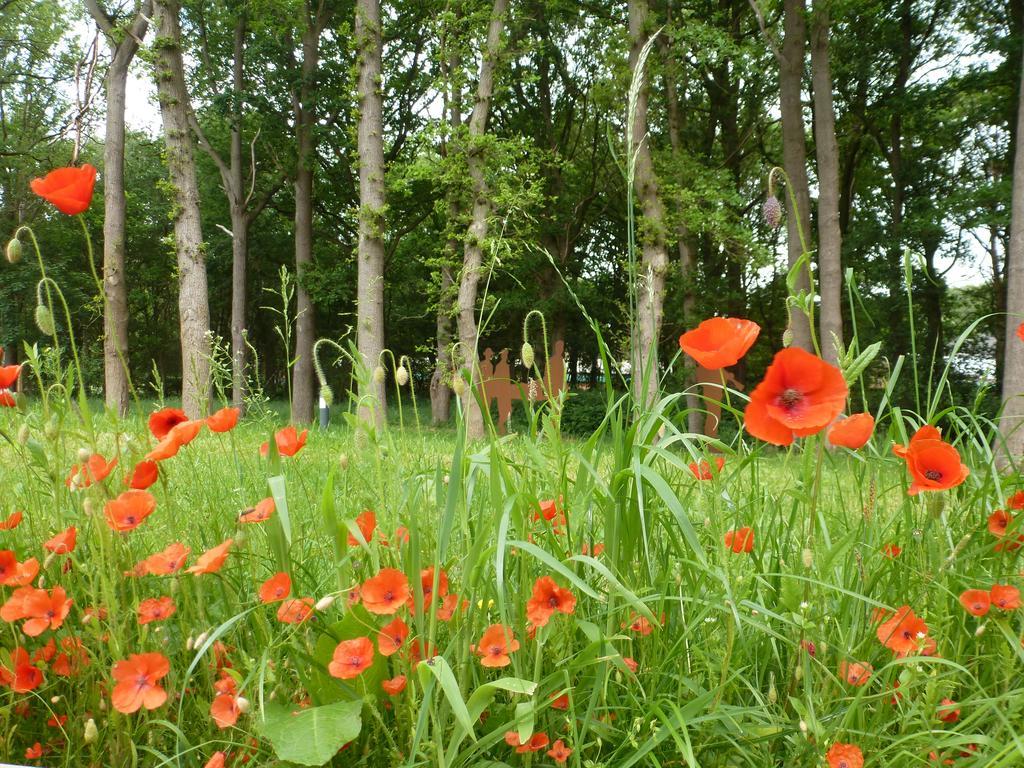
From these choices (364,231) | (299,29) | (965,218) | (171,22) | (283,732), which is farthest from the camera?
(299,29)

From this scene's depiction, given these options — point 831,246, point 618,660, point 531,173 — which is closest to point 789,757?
point 618,660

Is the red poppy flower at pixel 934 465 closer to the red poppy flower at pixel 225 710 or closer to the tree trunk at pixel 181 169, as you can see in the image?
the red poppy flower at pixel 225 710

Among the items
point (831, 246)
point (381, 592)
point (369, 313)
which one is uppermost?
point (831, 246)

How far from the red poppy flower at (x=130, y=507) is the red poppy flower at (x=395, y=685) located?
19.8 inches

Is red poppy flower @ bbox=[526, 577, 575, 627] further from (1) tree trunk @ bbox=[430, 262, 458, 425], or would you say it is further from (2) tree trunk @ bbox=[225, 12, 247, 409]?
(2) tree trunk @ bbox=[225, 12, 247, 409]

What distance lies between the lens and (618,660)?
1.04 meters

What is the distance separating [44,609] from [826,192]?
405 inches

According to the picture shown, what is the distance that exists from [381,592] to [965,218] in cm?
→ 1478

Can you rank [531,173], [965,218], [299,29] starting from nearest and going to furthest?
1. [531,173]
2. [965,218]
3. [299,29]

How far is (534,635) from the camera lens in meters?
1.19

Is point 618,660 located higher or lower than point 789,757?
higher

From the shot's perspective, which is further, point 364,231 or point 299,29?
point 299,29

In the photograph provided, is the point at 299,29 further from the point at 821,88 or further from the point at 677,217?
the point at 821,88

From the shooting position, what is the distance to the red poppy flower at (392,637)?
1076 millimetres
